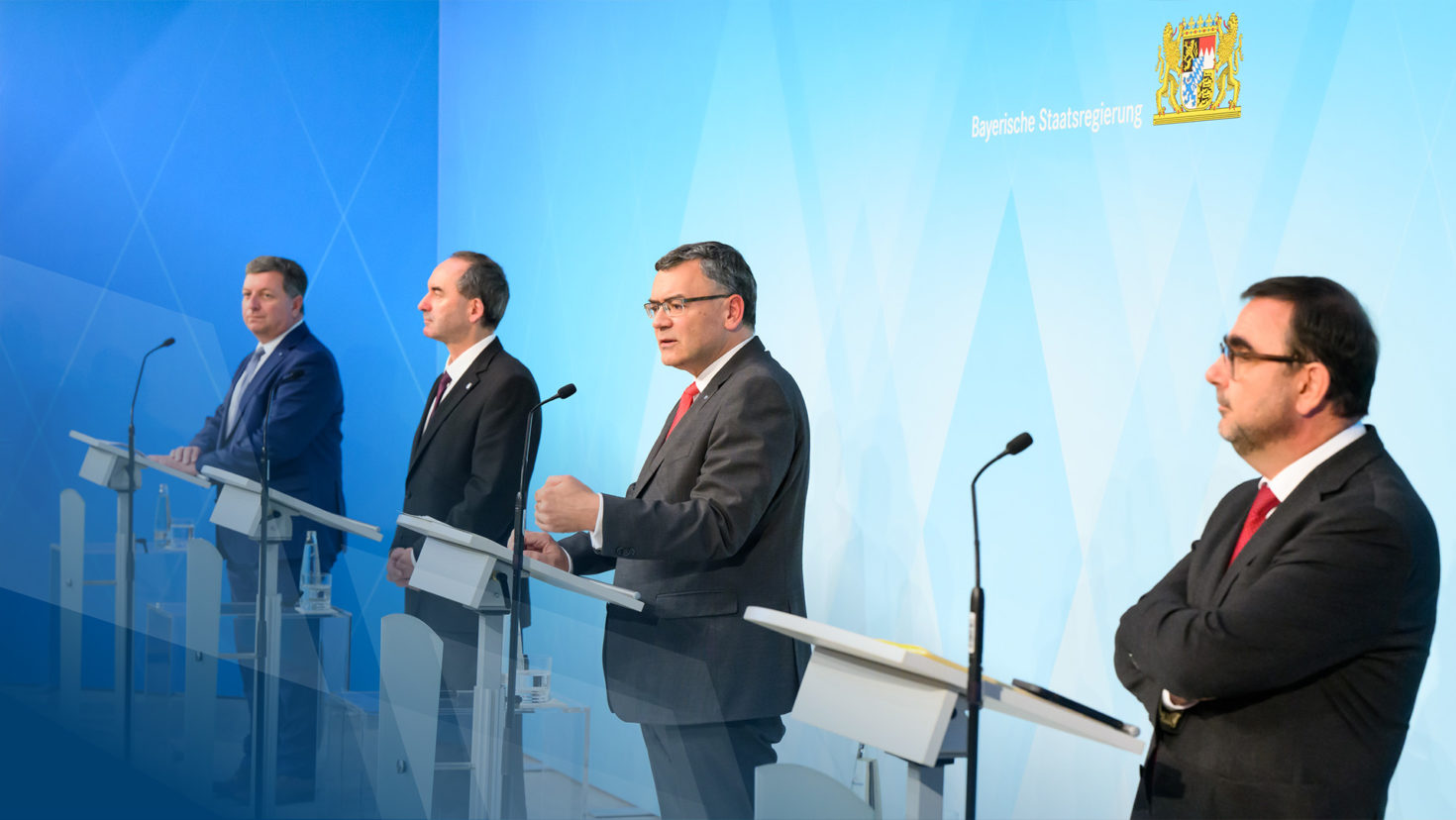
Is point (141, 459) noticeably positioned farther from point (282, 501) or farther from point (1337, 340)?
point (1337, 340)

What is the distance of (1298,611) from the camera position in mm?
1778

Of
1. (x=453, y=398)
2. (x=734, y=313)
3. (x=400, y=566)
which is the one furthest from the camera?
(x=453, y=398)

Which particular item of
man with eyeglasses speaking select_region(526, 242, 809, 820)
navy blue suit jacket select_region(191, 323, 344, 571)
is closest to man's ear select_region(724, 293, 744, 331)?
man with eyeglasses speaking select_region(526, 242, 809, 820)

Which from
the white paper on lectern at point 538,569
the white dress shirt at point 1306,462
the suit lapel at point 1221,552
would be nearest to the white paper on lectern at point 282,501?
the white paper on lectern at point 538,569

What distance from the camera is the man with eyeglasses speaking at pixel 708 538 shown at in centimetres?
268

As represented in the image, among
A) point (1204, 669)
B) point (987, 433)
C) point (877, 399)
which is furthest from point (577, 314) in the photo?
point (1204, 669)

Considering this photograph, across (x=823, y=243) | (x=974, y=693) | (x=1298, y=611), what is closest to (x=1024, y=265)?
(x=823, y=243)

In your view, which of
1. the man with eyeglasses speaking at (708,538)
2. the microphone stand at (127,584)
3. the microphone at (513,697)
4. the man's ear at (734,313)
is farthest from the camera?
the microphone stand at (127,584)

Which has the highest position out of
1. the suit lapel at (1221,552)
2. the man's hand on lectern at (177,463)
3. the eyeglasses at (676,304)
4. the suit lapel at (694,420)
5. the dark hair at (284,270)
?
the dark hair at (284,270)

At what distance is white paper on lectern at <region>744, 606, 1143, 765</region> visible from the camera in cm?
172

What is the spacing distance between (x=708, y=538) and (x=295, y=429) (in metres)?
2.41

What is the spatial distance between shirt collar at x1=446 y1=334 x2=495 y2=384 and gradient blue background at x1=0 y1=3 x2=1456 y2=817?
2.08ft

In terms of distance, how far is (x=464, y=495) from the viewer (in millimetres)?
3816

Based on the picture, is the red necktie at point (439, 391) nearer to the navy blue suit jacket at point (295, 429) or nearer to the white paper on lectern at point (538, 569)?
the navy blue suit jacket at point (295, 429)
